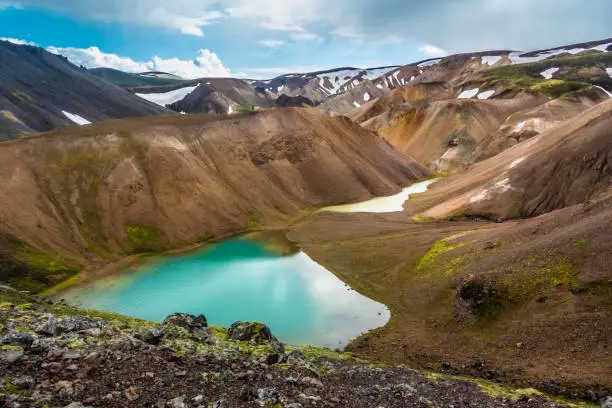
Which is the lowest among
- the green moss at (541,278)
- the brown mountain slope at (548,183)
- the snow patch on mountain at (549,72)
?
the green moss at (541,278)

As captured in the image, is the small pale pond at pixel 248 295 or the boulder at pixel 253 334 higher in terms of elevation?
the small pale pond at pixel 248 295

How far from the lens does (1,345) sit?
13.8 metres

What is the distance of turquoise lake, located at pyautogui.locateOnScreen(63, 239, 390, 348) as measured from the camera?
3231 cm

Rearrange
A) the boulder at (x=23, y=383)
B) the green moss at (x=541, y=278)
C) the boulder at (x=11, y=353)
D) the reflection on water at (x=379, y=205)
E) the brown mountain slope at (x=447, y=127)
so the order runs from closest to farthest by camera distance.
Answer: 1. the boulder at (x=23, y=383)
2. the boulder at (x=11, y=353)
3. the green moss at (x=541, y=278)
4. the reflection on water at (x=379, y=205)
5. the brown mountain slope at (x=447, y=127)

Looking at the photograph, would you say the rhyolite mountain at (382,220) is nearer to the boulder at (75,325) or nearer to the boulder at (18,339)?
the boulder at (75,325)

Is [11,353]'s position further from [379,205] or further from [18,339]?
[379,205]

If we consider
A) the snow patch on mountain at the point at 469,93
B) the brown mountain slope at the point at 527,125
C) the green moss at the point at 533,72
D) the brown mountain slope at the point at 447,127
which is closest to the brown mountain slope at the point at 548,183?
the brown mountain slope at the point at 527,125

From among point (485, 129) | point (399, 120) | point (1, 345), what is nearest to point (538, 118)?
A: point (485, 129)

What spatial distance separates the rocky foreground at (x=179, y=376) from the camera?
481 inches

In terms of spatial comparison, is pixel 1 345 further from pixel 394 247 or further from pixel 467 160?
pixel 467 160

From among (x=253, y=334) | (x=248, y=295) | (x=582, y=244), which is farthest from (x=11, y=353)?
(x=582, y=244)

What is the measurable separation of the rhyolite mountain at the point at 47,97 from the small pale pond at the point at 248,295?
7625 centimetres

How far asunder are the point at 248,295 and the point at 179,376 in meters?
24.2

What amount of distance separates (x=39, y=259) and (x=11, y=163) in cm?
1681
